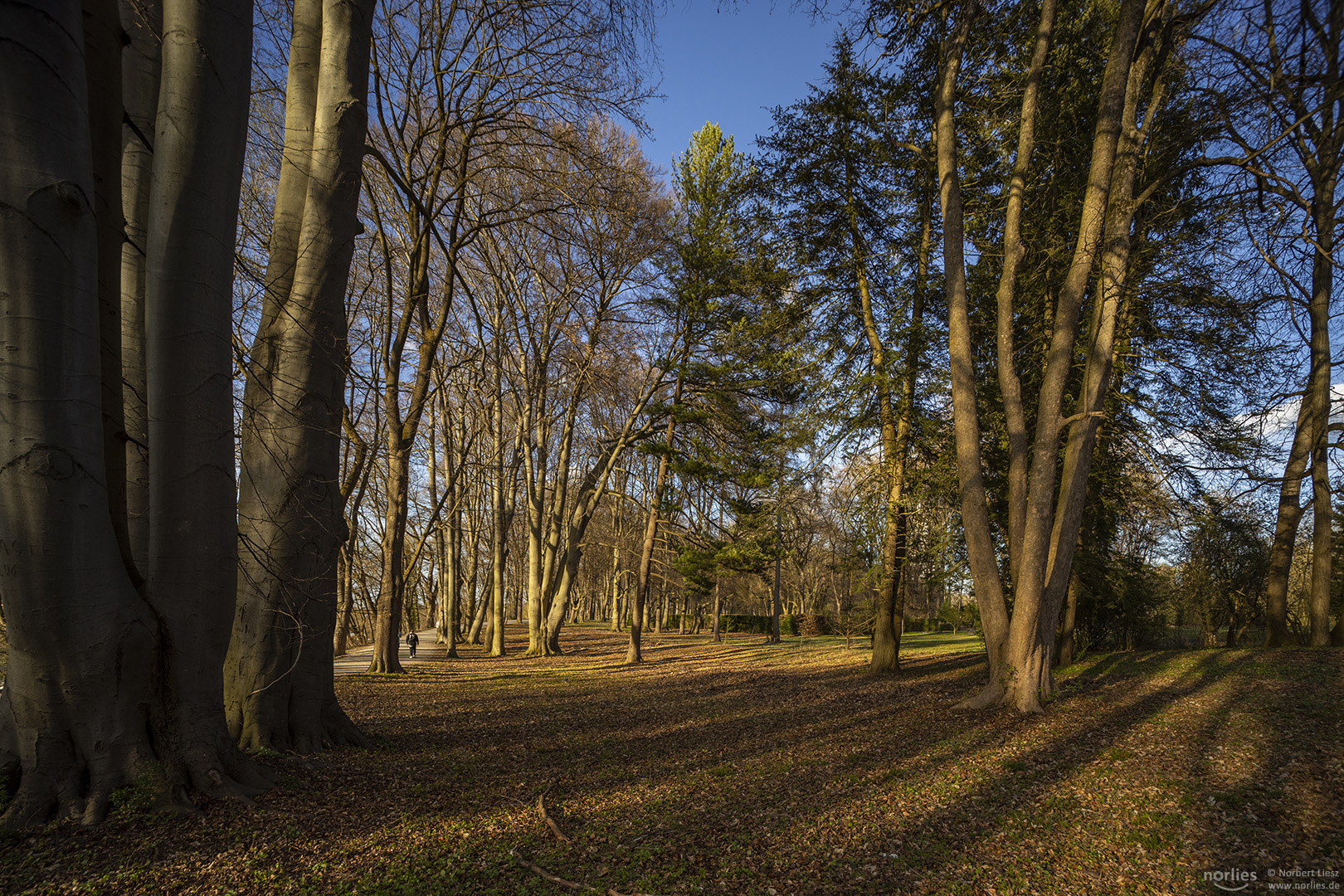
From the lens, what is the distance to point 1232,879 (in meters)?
3.36

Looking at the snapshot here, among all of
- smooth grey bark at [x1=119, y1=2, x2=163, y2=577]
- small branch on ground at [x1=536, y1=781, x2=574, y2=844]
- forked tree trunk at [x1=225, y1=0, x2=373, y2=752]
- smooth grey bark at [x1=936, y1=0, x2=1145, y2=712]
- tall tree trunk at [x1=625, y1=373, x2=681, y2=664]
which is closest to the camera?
small branch on ground at [x1=536, y1=781, x2=574, y2=844]

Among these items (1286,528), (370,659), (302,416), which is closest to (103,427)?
(302,416)

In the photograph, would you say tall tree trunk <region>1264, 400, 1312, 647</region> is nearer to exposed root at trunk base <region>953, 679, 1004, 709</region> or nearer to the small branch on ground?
exposed root at trunk base <region>953, 679, 1004, 709</region>

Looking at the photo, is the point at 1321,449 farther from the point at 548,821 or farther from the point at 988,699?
the point at 548,821

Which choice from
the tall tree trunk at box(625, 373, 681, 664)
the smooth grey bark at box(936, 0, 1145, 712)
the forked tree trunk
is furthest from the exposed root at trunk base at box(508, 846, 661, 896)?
the tall tree trunk at box(625, 373, 681, 664)

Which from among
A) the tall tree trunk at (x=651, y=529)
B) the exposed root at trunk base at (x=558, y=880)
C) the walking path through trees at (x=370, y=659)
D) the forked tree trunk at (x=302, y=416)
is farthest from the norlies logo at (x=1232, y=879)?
the walking path through trees at (x=370, y=659)

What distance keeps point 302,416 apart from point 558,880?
4.11m

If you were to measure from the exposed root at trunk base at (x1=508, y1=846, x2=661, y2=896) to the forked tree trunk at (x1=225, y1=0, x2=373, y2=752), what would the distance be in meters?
2.66

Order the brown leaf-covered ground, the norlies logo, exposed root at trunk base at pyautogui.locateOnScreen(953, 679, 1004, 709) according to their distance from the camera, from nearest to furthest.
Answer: the norlies logo < the brown leaf-covered ground < exposed root at trunk base at pyautogui.locateOnScreen(953, 679, 1004, 709)

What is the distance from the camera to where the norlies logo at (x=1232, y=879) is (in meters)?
3.29

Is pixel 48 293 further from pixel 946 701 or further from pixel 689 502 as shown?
pixel 689 502

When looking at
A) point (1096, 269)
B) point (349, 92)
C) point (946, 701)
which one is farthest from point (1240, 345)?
point (349, 92)

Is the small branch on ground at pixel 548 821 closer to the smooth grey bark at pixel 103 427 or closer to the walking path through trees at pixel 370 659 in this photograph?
the smooth grey bark at pixel 103 427

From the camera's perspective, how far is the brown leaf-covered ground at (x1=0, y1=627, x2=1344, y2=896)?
341cm
